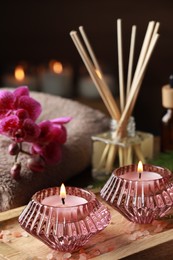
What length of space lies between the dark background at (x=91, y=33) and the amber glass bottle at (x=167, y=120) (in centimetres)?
48

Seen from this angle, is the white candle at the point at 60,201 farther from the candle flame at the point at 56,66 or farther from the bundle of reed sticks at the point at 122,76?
the candle flame at the point at 56,66

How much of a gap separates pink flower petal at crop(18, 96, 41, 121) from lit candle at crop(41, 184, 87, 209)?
253 millimetres

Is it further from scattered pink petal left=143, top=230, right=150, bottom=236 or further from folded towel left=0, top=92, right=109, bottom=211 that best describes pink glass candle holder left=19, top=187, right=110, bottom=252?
folded towel left=0, top=92, right=109, bottom=211

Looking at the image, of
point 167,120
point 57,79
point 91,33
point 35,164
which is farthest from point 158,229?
point 57,79

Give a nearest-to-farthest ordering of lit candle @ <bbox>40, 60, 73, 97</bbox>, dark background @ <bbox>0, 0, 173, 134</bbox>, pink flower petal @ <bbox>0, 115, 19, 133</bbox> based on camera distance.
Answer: pink flower petal @ <bbox>0, 115, 19, 133</bbox> → dark background @ <bbox>0, 0, 173, 134</bbox> → lit candle @ <bbox>40, 60, 73, 97</bbox>

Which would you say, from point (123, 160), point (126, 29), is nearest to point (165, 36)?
point (126, 29)

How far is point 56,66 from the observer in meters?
2.32

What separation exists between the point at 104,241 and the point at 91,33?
4.19 feet

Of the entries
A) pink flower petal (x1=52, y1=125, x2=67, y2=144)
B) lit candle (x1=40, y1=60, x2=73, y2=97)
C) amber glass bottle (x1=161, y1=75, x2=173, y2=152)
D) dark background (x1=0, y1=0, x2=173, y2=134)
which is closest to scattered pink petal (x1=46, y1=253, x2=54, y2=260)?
pink flower petal (x1=52, y1=125, x2=67, y2=144)

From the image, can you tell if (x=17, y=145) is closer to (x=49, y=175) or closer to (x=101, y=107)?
(x=49, y=175)

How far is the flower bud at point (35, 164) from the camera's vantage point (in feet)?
3.84

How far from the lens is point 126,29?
2.00m

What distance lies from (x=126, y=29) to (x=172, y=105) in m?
0.68

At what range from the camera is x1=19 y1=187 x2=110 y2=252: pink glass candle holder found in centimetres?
88
